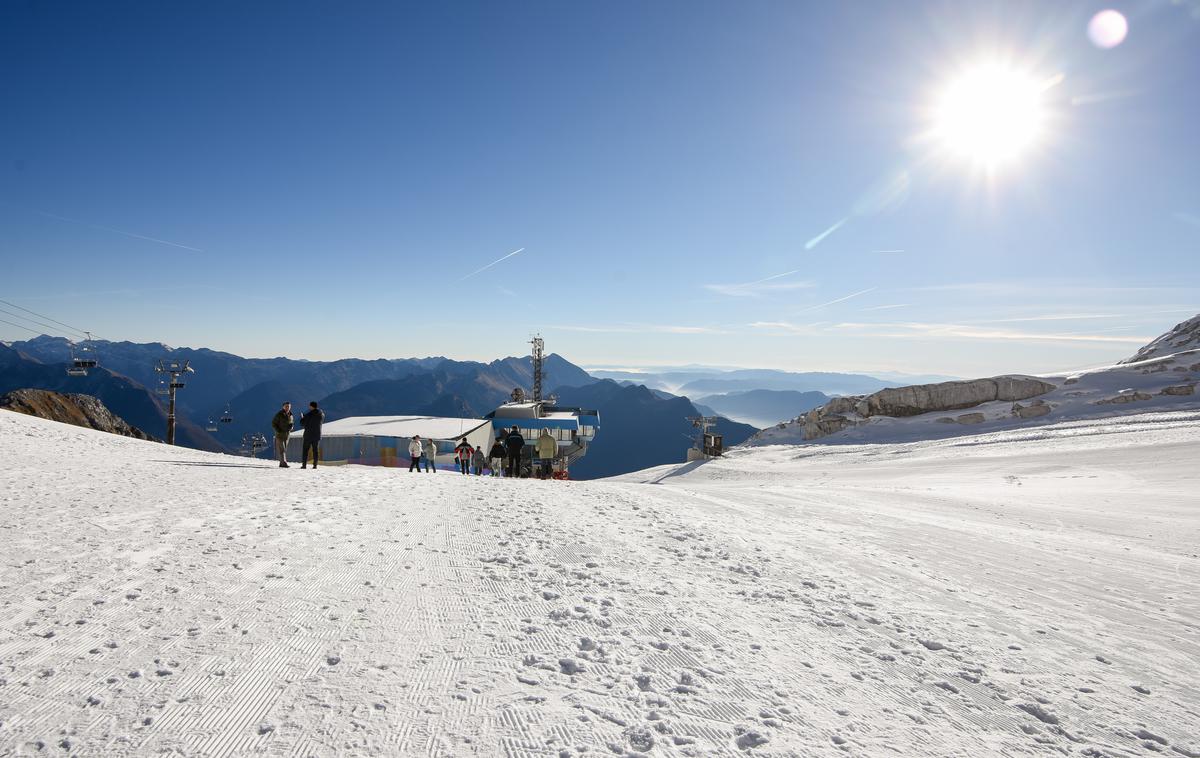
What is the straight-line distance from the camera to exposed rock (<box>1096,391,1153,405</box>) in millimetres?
33781

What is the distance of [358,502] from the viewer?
9.73 metres

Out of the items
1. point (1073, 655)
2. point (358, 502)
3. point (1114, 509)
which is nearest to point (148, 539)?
point (358, 502)

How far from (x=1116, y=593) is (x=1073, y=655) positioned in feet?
9.49

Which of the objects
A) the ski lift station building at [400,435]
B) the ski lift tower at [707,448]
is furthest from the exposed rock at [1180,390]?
the ski lift station building at [400,435]

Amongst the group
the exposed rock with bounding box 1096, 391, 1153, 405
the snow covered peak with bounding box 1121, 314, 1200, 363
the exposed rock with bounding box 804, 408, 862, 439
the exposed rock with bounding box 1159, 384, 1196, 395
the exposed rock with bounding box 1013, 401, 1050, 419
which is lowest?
the exposed rock with bounding box 804, 408, 862, 439

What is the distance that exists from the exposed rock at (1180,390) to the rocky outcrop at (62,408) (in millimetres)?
70237

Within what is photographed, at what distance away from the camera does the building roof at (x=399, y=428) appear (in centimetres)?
3506

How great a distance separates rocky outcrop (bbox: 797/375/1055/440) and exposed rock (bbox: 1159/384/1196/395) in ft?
21.8

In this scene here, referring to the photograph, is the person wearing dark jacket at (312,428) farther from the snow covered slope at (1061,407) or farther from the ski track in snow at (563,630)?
the snow covered slope at (1061,407)

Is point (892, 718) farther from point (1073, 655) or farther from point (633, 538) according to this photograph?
point (633, 538)

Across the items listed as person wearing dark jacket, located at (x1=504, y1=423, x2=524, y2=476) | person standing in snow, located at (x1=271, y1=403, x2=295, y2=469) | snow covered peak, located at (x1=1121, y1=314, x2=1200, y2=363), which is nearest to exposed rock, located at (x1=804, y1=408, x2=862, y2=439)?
snow covered peak, located at (x1=1121, y1=314, x2=1200, y2=363)

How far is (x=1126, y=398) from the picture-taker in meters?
34.3

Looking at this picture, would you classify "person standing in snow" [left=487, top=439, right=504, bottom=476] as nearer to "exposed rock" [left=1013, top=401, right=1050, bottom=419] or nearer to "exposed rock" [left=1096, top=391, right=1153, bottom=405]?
"exposed rock" [left=1013, top=401, right=1050, bottom=419]

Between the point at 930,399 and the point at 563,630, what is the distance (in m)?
47.8
